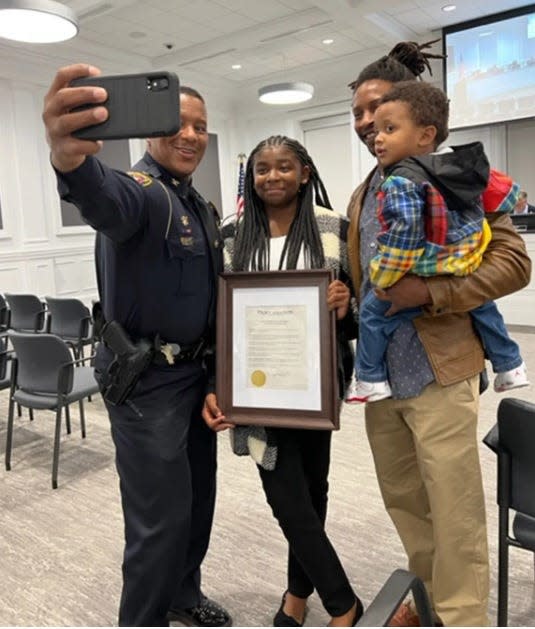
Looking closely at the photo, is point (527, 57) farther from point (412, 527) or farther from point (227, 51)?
point (412, 527)

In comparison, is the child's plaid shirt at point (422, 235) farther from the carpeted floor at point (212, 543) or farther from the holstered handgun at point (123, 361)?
the carpeted floor at point (212, 543)

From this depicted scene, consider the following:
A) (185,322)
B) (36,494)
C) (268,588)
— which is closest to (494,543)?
(268,588)

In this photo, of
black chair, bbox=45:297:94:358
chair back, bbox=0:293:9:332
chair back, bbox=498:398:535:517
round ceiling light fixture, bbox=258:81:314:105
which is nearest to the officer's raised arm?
chair back, bbox=498:398:535:517

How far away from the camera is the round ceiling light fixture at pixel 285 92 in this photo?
691cm

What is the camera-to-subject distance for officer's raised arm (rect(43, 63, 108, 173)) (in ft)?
3.03

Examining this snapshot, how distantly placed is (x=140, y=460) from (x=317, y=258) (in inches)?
28.3

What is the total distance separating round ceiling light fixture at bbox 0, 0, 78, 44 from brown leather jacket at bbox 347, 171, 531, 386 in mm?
3796

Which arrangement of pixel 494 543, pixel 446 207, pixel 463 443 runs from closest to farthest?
pixel 446 207 → pixel 463 443 → pixel 494 543

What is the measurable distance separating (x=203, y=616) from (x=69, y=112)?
1.63 metres

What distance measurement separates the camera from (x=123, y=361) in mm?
1408

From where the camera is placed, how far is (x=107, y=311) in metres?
1.48

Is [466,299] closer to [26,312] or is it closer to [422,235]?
[422,235]

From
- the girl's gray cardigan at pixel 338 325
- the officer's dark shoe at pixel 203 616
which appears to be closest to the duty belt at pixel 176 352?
the girl's gray cardigan at pixel 338 325

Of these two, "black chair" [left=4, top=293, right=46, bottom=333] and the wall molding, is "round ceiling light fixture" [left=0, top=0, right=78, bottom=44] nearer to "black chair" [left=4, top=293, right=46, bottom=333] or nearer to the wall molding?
"black chair" [left=4, top=293, right=46, bottom=333]
